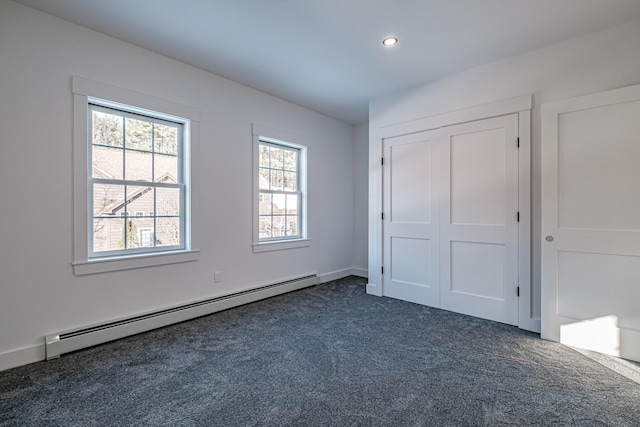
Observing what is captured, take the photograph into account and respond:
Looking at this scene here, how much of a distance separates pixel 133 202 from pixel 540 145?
4.07 m

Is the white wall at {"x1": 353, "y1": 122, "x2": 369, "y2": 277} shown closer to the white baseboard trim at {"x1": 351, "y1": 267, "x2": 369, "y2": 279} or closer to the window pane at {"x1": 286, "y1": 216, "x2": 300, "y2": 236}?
the white baseboard trim at {"x1": 351, "y1": 267, "x2": 369, "y2": 279}

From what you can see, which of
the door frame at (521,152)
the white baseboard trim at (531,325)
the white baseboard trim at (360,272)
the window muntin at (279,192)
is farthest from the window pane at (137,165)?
the white baseboard trim at (531,325)

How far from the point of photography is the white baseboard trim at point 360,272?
531 centimetres

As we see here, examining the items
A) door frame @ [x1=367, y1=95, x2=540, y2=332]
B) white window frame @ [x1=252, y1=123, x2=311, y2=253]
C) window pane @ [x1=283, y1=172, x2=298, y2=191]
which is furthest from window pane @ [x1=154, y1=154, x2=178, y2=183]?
door frame @ [x1=367, y1=95, x2=540, y2=332]

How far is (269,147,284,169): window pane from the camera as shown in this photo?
170 inches

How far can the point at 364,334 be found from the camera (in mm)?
2857

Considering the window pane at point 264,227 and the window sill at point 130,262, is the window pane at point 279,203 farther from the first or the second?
the window sill at point 130,262

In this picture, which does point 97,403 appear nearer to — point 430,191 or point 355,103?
point 430,191

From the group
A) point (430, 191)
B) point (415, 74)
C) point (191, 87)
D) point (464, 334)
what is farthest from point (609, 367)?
point (191, 87)

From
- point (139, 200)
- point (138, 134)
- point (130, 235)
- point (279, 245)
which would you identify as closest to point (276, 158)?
point (279, 245)

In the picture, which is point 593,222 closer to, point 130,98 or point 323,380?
point 323,380

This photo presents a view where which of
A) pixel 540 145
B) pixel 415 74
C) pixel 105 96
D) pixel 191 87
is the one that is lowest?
pixel 540 145

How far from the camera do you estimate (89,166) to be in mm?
2707

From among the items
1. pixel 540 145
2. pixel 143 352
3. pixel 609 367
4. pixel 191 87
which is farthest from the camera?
pixel 191 87
